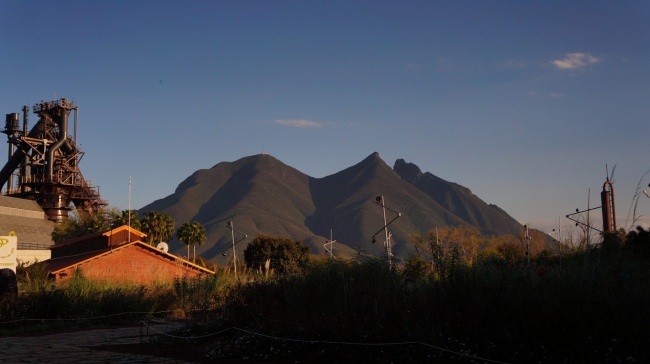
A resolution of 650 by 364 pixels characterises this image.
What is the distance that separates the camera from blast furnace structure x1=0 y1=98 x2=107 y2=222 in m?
97.9

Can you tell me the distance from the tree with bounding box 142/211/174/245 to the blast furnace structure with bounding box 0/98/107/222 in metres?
28.3

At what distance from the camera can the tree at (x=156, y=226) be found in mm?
73500

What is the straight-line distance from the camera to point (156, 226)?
73875 millimetres

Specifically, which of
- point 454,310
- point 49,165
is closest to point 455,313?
point 454,310

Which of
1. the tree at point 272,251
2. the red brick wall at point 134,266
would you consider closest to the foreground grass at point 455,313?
the red brick wall at point 134,266

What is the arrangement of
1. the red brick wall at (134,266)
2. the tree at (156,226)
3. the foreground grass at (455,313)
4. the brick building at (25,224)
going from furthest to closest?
the brick building at (25,224)
the tree at (156,226)
the red brick wall at (134,266)
the foreground grass at (455,313)

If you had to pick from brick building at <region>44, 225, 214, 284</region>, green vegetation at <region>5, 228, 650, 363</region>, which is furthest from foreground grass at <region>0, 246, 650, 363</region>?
brick building at <region>44, 225, 214, 284</region>

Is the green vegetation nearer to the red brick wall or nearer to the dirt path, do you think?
the dirt path

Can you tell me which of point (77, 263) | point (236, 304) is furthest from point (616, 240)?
point (77, 263)

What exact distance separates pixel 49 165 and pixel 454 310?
97412 millimetres

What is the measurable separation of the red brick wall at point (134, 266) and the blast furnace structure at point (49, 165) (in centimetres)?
5109

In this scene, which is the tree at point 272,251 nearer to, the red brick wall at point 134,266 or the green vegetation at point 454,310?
the red brick wall at point 134,266

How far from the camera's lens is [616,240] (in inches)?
483

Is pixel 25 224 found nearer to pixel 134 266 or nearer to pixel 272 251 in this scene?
pixel 272 251
